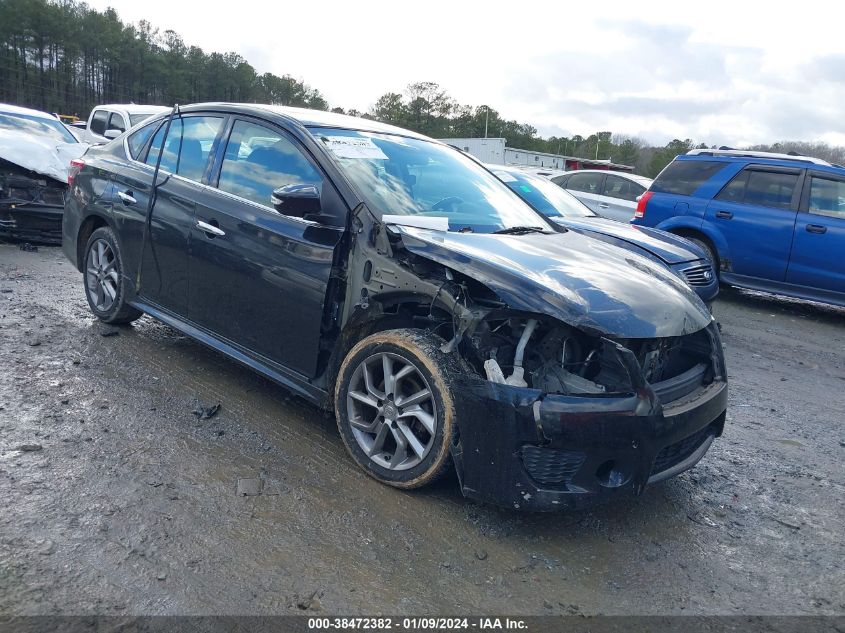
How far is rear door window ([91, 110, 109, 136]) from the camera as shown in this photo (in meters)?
13.7

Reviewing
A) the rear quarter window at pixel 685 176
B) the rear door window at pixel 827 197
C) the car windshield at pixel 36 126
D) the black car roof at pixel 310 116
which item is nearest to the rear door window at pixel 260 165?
the black car roof at pixel 310 116

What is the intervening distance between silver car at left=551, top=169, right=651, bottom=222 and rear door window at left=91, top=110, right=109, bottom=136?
9097mm

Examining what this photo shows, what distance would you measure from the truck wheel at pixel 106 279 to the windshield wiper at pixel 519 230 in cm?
300

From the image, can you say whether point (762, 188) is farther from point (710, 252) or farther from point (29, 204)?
point (29, 204)

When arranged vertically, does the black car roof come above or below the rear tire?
above

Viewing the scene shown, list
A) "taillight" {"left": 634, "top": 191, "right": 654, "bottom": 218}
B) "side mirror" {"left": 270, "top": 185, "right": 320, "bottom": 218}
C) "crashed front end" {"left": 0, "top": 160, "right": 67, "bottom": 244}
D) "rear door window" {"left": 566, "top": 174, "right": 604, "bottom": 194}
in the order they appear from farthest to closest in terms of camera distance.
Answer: "rear door window" {"left": 566, "top": 174, "right": 604, "bottom": 194} → "taillight" {"left": 634, "top": 191, "right": 654, "bottom": 218} → "crashed front end" {"left": 0, "top": 160, "right": 67, "bottom": 244} → "side mirror" {"left": 270, "top": 185, "right": 320, "bottom": 218}

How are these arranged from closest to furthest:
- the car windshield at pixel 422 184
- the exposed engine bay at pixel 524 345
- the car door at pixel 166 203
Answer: the exposed engine bay at pixel 524 345, the car windshield at pixel 422 184, the car door at pixel 166 203

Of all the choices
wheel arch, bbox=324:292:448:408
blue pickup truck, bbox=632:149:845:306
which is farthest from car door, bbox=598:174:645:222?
wheel arch, bbox=324:292:448:408

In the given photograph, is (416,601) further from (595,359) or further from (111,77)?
(111,77)

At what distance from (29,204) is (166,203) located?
533 centimetres

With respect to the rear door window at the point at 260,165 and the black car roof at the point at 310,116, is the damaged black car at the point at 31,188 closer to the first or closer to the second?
the black car roof at the point at 310,116

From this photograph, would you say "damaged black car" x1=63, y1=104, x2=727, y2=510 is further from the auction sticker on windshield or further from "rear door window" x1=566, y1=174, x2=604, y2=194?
"rear door window" x1=566, y1=174, x2=604, y2=194

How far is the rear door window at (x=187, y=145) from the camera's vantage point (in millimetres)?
4531

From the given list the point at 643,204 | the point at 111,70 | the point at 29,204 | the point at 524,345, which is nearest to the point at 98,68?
the point at 111,70
